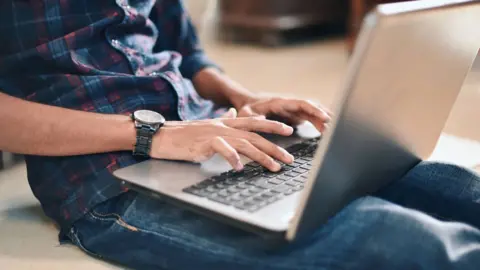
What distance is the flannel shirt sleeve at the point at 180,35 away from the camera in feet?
4.17

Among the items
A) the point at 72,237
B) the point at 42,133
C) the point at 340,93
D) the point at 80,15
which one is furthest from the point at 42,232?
the point at 340,93

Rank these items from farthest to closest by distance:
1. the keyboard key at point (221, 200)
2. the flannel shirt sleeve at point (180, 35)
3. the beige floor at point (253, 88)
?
the flannel shirt sleeve at point (180, 35)
the beige floor at point (253, 88)
the keyboard key at point (221, 200)

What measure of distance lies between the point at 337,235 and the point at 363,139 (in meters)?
0.12

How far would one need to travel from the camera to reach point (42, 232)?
3.62ft

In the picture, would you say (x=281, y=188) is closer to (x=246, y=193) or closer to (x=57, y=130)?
(x=246, y=193)

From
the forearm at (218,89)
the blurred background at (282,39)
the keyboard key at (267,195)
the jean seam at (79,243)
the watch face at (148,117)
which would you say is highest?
the keyboard key at (267,195)

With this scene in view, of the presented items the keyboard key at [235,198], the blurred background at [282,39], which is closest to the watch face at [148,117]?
the keyboard key at [235,198]

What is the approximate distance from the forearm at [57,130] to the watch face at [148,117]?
0.02m

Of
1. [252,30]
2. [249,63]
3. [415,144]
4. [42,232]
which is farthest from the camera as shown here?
[252,30]

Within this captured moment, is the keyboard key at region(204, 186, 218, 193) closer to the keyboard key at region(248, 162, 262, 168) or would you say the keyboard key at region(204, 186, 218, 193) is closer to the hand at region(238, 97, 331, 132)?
the keyboard key at region(248, 162, 262, 168)

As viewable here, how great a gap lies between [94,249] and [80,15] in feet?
1.14

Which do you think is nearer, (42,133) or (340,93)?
(340,93)

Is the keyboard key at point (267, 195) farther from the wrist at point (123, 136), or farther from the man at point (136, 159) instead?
the wrist at point (123, 136)

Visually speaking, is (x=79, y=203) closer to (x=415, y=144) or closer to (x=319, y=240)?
(x=319, y=240)
